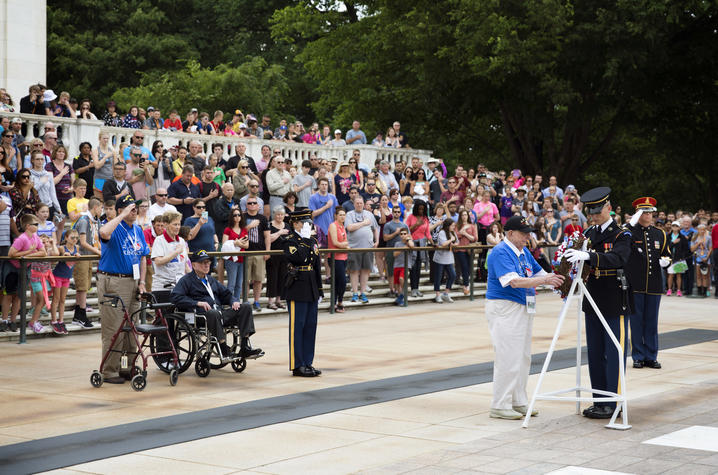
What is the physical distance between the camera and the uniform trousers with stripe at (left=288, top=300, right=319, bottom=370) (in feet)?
40.6

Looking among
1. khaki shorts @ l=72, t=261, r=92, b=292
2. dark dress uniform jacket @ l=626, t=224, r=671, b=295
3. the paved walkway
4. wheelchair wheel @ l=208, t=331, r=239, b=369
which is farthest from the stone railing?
dark dress uniform jacket @ l=626, t=224, r=671, b=295

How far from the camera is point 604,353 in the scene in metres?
10.1

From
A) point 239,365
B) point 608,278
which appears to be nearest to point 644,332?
point 608,278

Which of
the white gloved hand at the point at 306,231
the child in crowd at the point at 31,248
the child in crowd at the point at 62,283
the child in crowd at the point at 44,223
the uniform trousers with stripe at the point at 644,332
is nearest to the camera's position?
the white gloved hand at the point at 306,231

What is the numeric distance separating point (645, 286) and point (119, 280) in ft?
22.7

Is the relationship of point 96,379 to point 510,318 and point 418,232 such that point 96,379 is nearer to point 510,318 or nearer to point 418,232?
point 510,318

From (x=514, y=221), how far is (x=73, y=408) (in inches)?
188


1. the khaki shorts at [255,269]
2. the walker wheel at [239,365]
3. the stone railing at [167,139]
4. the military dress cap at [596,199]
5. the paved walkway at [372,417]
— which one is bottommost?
the paved walkway at [372,417]

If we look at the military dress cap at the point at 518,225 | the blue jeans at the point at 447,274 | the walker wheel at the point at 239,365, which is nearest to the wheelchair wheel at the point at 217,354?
the walker wheel at the point at 239,365

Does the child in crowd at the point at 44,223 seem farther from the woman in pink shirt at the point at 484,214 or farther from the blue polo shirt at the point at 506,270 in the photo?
the woman in pink shirt at the point at 484,214

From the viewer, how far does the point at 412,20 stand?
37.5m

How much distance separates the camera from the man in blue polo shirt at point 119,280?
11977 mm

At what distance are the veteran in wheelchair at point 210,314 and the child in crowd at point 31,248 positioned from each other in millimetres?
3732

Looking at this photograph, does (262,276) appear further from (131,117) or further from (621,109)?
(621,109)
